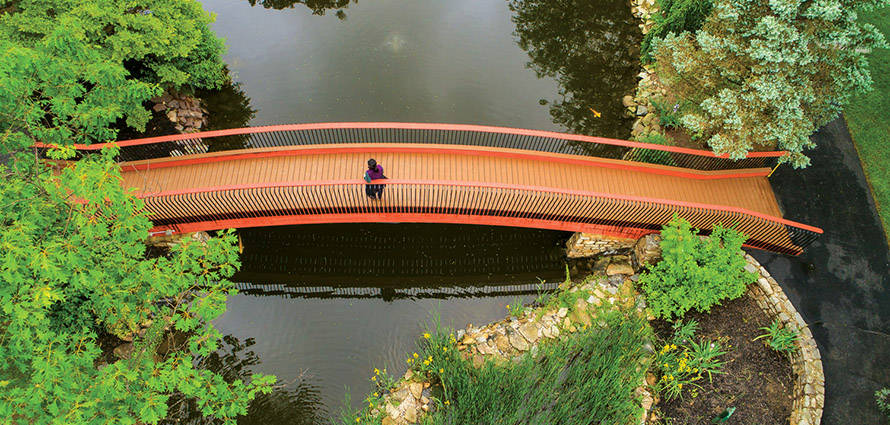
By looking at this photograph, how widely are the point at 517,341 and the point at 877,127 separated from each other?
41.7 ft

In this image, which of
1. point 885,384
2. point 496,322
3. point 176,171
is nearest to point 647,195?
point 496,322

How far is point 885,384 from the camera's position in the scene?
11.0m

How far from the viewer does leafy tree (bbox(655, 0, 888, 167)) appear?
10.2 meters

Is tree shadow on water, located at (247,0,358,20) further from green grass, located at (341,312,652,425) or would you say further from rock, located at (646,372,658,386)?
rock, located at (646,372,658,386)

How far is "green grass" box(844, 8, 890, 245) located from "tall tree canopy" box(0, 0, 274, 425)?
16.6 metres

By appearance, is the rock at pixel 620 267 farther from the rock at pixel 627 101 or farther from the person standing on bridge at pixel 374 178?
the person standing on bridge at pixel 374 178

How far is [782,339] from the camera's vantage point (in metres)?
10.8

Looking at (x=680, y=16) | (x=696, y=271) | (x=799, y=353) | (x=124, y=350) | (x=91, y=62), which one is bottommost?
(x=799, y=353)

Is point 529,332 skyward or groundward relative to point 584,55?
groundward

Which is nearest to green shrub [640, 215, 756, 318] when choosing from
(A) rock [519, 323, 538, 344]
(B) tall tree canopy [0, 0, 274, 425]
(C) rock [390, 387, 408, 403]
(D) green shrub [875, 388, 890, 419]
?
(A) rock [519, 323, 538, 344]

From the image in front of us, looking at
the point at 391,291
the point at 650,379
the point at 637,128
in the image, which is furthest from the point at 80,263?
the point at 637,128

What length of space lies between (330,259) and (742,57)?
461 inches

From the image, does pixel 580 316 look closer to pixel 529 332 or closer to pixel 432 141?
pixel 529 332

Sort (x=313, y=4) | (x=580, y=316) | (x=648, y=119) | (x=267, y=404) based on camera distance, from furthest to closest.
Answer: (x=313, y=4), (x=648, y=119), (x=580, y=316), (x=267, y=404)
